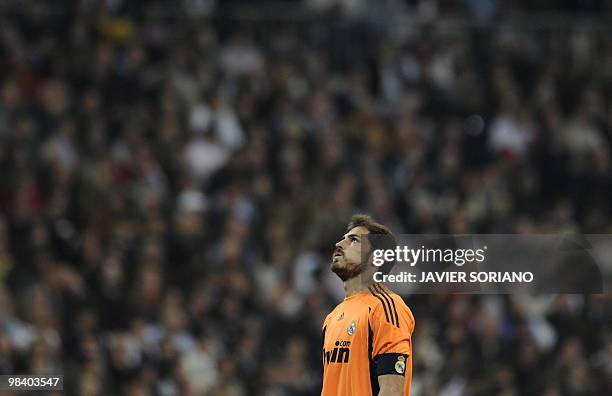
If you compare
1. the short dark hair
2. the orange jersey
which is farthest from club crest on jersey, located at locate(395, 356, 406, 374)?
the short dark hair

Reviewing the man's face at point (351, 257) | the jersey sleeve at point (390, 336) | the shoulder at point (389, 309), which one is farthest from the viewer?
the man's face at point (351, 257)

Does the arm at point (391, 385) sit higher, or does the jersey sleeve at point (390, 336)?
the jersey sleeve at point (390, 336)

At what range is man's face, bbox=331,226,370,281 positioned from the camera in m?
Result: 8.19

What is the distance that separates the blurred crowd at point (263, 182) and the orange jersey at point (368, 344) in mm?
5380

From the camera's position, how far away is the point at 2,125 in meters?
15.4

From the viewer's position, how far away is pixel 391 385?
7520mm

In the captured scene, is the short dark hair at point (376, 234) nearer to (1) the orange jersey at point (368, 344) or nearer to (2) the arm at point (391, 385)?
(1) the orange jersey at point (368, 344)

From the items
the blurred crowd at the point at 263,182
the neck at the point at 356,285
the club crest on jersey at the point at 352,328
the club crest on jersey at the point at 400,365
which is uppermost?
the blurred crowd at the point at 263,182

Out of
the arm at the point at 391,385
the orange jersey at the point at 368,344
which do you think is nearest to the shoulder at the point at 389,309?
the orange jersey at the point at 368,344

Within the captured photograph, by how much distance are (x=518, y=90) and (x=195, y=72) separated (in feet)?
16.5

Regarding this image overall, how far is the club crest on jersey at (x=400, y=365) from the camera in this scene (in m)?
7.57

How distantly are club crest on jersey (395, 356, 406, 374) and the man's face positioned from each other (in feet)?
2.61

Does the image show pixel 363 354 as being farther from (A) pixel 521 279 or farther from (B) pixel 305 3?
(B) pixel 305 3

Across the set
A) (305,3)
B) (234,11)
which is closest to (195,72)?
(234,11)
